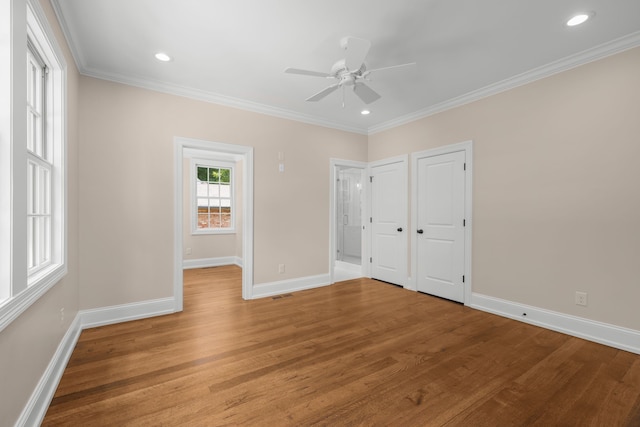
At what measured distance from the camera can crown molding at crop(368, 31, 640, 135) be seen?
2.52 m

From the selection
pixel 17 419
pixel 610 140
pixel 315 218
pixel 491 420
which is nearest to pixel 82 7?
pixel 17 419

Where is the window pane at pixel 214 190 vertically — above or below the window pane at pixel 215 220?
above

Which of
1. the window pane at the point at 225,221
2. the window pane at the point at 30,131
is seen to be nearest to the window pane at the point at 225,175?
the window pane at the point at 225,221

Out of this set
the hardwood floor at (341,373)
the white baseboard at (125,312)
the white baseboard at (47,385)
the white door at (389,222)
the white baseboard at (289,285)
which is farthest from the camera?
the white door at (389,222)

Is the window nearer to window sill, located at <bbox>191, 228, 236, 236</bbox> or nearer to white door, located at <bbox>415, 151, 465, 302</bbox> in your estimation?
window sill, located at <bbox>191, 228, 236, 236</bbox>

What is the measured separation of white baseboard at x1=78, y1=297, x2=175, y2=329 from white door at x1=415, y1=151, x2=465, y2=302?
3.51m

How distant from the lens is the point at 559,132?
2.93 metres

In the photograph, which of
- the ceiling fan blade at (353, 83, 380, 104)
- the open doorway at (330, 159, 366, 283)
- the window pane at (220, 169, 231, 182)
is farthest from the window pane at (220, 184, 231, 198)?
the ceiling fan blade at (353, 83, 380, 104)

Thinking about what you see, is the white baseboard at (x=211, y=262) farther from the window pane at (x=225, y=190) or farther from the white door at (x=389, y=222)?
the white door at (x=389, y=222)

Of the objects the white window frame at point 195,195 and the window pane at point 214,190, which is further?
the window pane at point 214,190

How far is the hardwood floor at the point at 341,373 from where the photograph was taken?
5.57 ft

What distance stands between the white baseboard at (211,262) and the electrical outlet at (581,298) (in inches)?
216

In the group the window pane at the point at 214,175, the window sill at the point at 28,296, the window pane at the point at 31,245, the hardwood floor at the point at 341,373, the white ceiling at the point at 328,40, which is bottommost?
the hardwood floor at the point at 341,373

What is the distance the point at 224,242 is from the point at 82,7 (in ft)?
15.8
